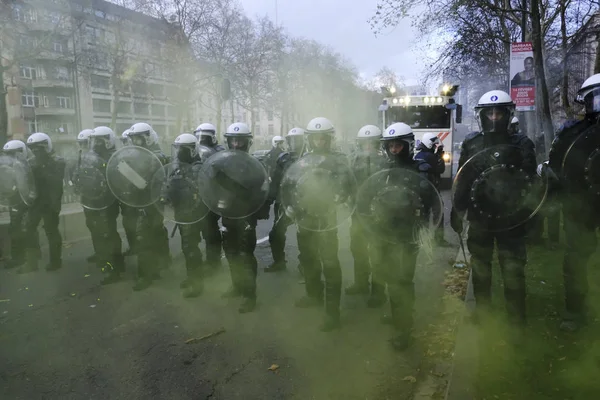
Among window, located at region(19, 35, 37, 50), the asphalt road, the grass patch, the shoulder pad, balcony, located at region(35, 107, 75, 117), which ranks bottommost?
the asphalt road

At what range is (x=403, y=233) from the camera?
4039mm

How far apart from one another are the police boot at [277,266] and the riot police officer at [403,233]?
8.81 ft

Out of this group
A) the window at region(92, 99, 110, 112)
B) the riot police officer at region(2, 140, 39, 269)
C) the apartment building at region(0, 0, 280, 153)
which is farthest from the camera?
the window at region(92, 99, 110, 112)

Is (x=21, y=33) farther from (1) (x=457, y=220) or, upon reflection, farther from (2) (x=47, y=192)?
(1) (x=457, y=220)

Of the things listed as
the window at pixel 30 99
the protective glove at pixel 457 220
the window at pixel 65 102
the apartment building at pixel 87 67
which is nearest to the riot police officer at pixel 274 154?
the protective glove at pixel 457 220

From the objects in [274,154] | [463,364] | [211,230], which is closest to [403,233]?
[463,364]

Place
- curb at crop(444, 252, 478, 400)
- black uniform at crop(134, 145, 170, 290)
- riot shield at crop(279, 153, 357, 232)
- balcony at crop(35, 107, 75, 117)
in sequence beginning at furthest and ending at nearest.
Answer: balcony at crop(35, 107, 75, 117) → black uniform at crop(134, 145, 170, 290) → riot shield at crop(279, 153, 357, 232) → curb at crop(444, 252, 478, 400)

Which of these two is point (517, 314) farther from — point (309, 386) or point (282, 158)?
point (282, 158)

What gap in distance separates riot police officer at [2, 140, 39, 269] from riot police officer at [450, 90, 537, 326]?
5.82 metres

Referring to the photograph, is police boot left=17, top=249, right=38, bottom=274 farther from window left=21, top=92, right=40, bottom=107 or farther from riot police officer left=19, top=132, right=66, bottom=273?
window left=21, top=92, right=40, bottom=107

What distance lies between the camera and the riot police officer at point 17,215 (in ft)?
22.3

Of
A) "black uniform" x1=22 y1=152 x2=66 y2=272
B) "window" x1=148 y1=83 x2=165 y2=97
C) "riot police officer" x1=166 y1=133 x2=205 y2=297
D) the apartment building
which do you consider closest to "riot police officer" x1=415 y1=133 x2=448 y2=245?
"riot police officer" x1=166 y1=133 x2=205 y2=297

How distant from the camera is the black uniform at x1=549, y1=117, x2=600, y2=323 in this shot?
157 inches

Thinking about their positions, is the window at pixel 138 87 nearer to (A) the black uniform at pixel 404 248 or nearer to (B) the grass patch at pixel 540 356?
(A) the black uniform at pixel 404 248
